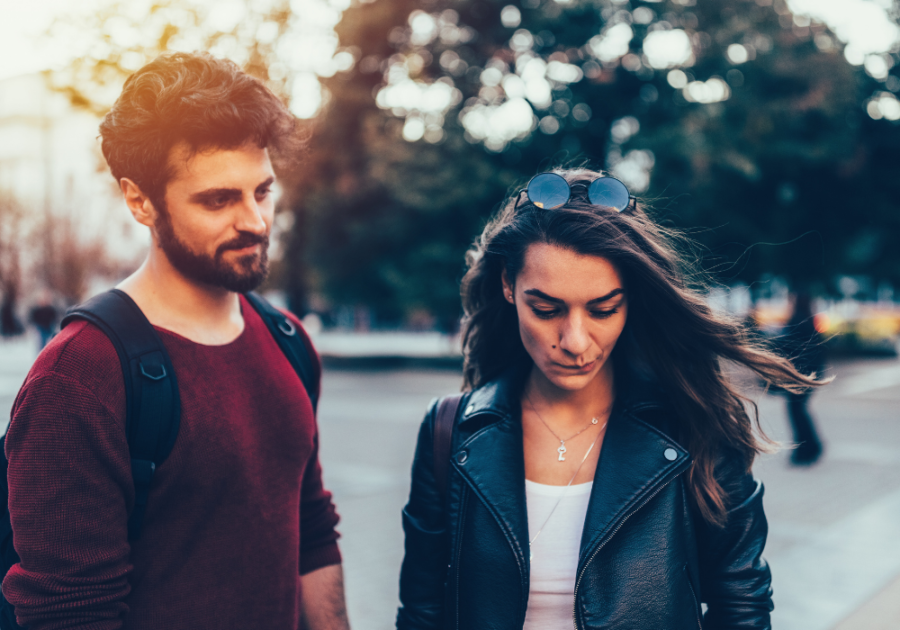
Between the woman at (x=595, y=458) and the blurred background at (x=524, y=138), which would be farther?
the blurred background at (x=524, y=138)

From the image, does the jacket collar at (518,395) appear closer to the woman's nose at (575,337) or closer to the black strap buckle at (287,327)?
the woman's nose at (575,337)

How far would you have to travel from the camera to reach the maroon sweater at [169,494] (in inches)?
59.4

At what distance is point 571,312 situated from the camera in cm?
181

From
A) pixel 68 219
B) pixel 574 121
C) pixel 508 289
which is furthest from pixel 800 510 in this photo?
pixel 68 219

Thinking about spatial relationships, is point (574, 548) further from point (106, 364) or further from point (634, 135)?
point (634, 135)

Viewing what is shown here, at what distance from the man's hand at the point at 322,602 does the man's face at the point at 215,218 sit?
0.87m

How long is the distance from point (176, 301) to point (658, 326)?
4.14ft

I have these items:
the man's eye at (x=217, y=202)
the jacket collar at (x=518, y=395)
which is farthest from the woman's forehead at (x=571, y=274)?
the man's eye at (x=217, y=202)

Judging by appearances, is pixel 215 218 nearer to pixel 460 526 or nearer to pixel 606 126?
pixel 460 526

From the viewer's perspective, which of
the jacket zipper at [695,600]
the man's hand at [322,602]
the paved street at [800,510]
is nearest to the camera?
the jacket zipper at [695,600]

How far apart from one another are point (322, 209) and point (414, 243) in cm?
338

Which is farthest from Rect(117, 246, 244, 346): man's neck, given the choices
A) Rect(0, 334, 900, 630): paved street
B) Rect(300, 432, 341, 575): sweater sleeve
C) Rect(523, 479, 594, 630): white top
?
Rect(0, 334, 900, 630): paved street

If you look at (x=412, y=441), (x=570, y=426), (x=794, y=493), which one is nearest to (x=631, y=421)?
(x=570, y=426)

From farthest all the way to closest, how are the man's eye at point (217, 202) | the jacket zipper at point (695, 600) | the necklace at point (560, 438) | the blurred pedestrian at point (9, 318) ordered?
the blurred pedestrian at point (9, 318) → the necklace at point (560, 438) → the man's eye at point (217, 202) → the jacket zipper at point (695, 600)
